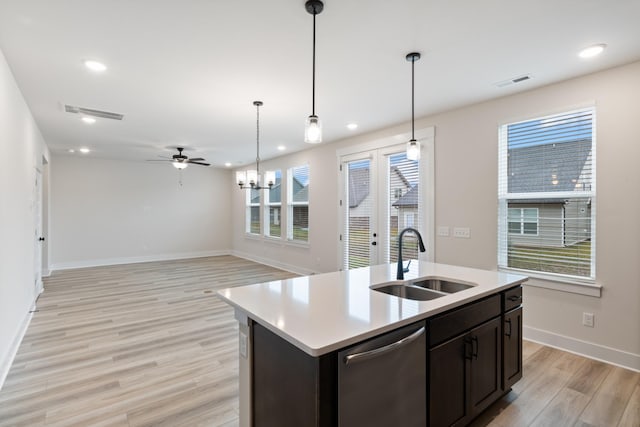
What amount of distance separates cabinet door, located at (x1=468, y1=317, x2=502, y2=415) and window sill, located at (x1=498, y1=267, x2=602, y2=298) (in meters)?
1.56

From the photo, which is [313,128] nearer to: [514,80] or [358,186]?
[514,80]

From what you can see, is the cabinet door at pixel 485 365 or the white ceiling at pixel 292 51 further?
the white ceiling at pixel 292 51

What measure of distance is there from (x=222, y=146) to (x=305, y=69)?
4027mm

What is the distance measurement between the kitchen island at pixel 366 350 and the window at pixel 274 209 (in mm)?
5568

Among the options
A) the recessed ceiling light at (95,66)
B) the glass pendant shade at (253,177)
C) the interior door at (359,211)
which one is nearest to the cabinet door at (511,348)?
the interior door at (359,211)

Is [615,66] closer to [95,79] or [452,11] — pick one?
[452,11]

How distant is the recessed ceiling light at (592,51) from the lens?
2.56 meters

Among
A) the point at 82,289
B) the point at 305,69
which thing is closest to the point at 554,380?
the point at 305,69

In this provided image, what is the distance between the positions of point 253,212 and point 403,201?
528cm

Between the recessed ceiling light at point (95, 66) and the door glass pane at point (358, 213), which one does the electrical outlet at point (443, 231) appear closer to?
the door glass pane at point (358, 213)

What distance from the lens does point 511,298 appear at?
2.34 m

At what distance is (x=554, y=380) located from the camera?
8.69 feet

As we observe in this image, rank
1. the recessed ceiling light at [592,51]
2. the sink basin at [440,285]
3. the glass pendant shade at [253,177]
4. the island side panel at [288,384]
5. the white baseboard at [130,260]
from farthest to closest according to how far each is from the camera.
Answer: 1. the white baseboard at [130,260]
2. the glass pendant shade at [253,177]
3. the recessed ceiling light at [592,51]
4. the sink basin at [440,285]
5. the island side panel at [288,384]

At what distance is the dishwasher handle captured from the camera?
4.35 feet
